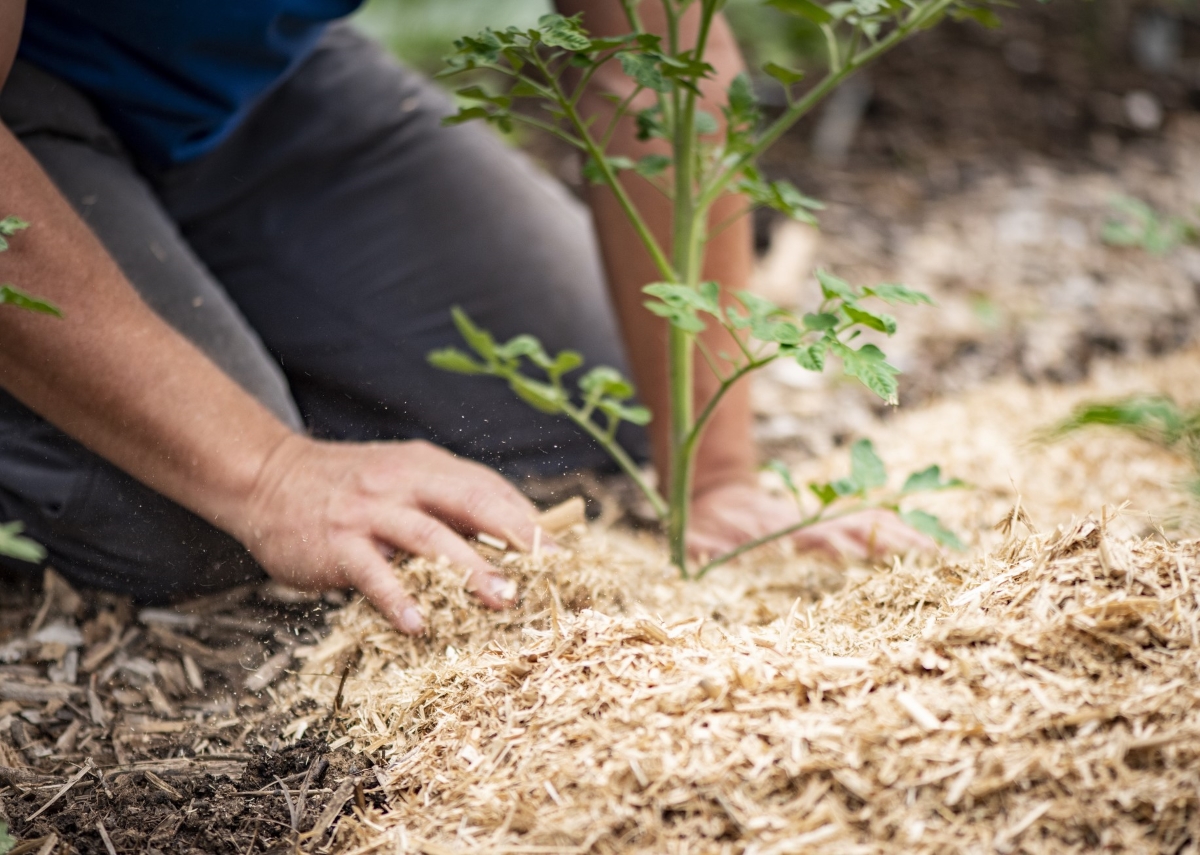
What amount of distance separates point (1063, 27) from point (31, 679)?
5.08m

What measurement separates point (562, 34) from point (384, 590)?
27.3 inches

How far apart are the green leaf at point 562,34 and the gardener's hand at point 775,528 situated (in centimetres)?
81

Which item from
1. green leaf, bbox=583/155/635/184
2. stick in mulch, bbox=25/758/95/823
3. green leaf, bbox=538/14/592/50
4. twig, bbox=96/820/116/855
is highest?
green leaf, bbox=538/14/592/50

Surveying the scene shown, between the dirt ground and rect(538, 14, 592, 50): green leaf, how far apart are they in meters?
0.75

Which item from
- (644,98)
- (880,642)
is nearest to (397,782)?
(880,642)

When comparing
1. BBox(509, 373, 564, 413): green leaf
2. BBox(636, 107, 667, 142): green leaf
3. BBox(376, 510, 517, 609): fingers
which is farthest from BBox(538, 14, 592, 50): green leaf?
BBox(376, 510, 517, 609): fingers

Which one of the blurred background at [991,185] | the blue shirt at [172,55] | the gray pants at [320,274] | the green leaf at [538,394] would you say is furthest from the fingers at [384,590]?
the blurred background at [991,185]

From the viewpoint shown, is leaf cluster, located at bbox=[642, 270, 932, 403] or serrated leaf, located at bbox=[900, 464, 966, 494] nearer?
leaf cluster, located at bbox=[642, 270, 932, 403]

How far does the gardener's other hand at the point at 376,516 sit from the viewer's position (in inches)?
47.0

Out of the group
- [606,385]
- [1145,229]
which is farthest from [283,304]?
[1145,229]

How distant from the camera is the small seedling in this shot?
116 inches

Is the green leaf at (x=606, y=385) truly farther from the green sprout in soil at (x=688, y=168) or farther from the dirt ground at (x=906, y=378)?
the dirt ground at (x=906, y=378)

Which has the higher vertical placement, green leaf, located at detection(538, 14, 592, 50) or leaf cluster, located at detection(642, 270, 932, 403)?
green leaf, located at detection(538, 14, 592, 50)

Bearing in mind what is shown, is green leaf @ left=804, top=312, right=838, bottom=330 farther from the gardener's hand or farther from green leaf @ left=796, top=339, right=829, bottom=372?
the gardener's hand
